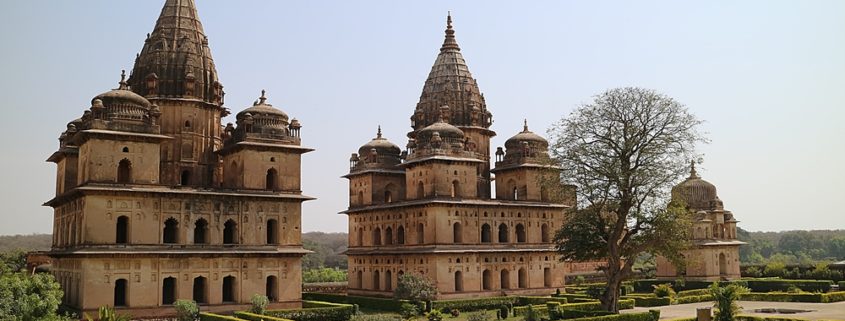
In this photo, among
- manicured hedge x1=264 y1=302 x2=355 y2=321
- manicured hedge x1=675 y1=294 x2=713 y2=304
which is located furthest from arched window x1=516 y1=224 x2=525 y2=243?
manicured hedge x1=264 y1=302 x2=355 y2=321

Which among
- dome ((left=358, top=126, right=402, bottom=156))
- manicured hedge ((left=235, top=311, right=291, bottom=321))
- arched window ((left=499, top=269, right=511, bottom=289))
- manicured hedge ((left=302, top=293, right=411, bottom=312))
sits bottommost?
manicured hedge ((left=302, top=293, right=411, bottom=312))

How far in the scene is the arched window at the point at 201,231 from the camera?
1491 inches

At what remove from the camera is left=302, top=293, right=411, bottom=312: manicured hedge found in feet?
139

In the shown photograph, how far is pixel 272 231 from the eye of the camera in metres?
39.9

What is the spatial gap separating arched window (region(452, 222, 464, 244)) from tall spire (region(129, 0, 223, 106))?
1523 centimetres

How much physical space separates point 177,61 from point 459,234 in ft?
61.0

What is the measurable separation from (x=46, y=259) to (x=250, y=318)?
28.0 metres

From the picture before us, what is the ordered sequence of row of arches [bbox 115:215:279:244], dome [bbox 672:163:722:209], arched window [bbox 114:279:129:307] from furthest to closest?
dome [bbox 672:163:722:209]
row of arches [bbox 115:215:279:244]
arched window [bbox 114:279:129:307]

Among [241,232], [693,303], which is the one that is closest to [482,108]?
[693,303]

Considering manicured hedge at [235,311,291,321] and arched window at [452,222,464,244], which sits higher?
arched window at [452,222,464,244]

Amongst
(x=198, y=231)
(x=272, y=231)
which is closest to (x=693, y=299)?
(x=272, y=231)

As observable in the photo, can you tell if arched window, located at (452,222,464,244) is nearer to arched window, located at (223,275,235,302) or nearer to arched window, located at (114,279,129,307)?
arched window, located at (223,275,235,302)

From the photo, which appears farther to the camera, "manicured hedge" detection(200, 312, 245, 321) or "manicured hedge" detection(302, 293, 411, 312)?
"manicured hedge" detection(302, 293, 411, 312)

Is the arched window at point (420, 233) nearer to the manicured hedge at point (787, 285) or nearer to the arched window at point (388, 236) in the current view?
the arched window at point (388, 236)
